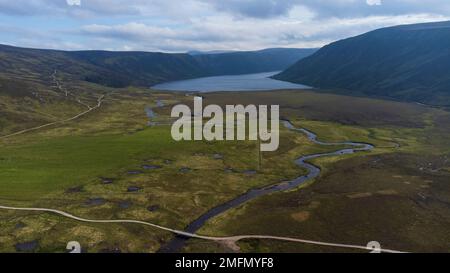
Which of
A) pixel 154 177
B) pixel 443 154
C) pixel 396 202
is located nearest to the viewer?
pixel 396 202

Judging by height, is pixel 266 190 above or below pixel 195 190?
below

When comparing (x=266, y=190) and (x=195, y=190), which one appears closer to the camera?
(x=195, y=190)

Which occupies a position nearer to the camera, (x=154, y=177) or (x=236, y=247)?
(x=236, y=247)

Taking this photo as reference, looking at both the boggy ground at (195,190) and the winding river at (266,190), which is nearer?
the winding river at (266,190)

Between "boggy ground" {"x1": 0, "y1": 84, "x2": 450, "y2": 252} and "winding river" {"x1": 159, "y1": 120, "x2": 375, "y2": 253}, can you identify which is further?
"boggy ground" {"x1": 0, "y1": 84, "x2": 450, "y2": 252}

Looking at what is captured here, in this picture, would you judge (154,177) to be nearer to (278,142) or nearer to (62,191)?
(62,191)

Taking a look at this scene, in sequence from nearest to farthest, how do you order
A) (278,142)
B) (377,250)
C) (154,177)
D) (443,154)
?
1. (377,250)
2. (154,177)
3. (443,154)
4. (278,142)
